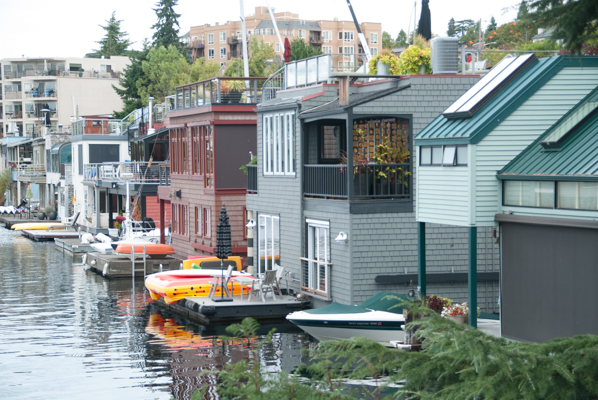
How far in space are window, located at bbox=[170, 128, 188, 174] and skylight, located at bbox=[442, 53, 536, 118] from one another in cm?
2378

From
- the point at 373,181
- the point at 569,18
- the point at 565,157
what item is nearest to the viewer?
the point at 569,18

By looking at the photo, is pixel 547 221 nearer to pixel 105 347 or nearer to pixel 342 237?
pixel 342 237

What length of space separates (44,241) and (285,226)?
117ft

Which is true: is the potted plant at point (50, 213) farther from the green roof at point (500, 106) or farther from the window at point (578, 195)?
the window at point (578, 195)

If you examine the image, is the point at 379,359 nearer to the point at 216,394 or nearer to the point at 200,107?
the point at 216,394

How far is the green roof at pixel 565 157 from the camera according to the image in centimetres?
1564

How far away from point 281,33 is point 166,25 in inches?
1416

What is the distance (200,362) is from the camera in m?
21.0

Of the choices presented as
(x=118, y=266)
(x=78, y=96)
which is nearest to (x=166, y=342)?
(x=118, y=266)

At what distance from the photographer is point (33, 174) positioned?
83.6 metres

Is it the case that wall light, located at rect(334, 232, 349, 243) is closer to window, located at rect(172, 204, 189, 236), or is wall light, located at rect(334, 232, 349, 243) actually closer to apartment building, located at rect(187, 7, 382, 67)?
window, located at rect(172, 204, 189, 236)

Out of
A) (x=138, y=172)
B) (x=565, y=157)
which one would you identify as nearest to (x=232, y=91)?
(x=138, y=172)

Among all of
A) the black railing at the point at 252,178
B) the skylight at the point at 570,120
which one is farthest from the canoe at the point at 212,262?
the skylight at the point at 570,120

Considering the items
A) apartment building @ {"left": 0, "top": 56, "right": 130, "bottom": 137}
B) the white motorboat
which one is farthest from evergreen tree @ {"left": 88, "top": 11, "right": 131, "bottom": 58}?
the white motorboat
